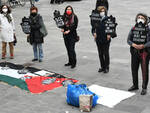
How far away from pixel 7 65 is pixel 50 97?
3148 millimetres

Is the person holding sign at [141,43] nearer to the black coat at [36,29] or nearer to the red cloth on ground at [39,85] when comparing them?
the red cloth on ground at [39,85]

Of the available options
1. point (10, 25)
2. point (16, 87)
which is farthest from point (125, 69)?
point (10, 25)

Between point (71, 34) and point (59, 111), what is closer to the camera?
point (59, 111)

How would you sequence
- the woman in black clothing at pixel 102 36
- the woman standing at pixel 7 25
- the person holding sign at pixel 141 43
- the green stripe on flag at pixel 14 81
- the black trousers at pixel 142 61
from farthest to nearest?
the woman standing at pixel 7 25 → the woman in black clothing at pixel 102 36 → the green stripe on flag at pixel 14 81 → the black trousers at pixel 142 61 → the person holding sign at pixel 141 43

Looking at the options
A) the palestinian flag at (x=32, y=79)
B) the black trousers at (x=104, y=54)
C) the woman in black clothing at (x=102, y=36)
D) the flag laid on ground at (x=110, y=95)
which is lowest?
the flag laid on ground at (x=110, y=95)

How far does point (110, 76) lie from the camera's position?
8.84 metres

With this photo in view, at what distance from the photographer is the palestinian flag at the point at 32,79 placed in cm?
819

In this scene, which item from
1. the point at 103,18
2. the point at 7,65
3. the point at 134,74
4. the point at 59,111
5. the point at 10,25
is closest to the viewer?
the point at 59,111

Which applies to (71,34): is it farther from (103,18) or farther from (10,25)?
(10,25)

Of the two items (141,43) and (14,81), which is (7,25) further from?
(141,43)

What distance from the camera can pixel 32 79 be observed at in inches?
342

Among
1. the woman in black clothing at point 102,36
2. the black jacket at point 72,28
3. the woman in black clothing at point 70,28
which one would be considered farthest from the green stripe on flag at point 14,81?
the woman in black clothing at point 102,36

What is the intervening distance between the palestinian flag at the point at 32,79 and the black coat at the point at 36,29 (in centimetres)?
98

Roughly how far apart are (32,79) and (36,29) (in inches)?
85.1
